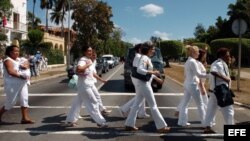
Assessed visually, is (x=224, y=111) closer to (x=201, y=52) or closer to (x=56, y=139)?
(x=201, y=52)

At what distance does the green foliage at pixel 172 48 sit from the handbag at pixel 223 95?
63336 millimetres

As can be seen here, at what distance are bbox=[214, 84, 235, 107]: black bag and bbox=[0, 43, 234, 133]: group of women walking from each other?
117 mm

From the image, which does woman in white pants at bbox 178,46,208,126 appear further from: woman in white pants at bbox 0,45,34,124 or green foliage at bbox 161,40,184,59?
green foliage at bbox 161,40,184,59

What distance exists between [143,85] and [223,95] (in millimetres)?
1555

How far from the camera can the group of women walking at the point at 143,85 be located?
8.99 m

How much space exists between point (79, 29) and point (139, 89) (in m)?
56.0

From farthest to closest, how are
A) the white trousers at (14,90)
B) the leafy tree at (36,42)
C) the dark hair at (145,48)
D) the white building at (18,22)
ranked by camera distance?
the leafy tree at (36,42) < the white building at (18,22) < the white trousers at (14,90) < the dark hair at (145,48)

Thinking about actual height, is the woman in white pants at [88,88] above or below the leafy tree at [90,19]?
below

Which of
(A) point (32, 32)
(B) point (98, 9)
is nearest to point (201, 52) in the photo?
(A) point (32, 32)

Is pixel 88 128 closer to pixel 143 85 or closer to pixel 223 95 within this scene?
pixel 143 85

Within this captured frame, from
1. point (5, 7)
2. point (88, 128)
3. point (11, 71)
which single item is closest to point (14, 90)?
point (11, 71)

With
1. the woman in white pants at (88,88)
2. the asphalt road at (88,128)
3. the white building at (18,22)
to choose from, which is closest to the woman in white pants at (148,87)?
the asphalt road at (88,128)

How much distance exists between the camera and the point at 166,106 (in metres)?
14.1

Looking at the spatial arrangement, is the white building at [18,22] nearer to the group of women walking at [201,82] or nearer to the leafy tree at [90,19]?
the leafy tree at [90,19]
